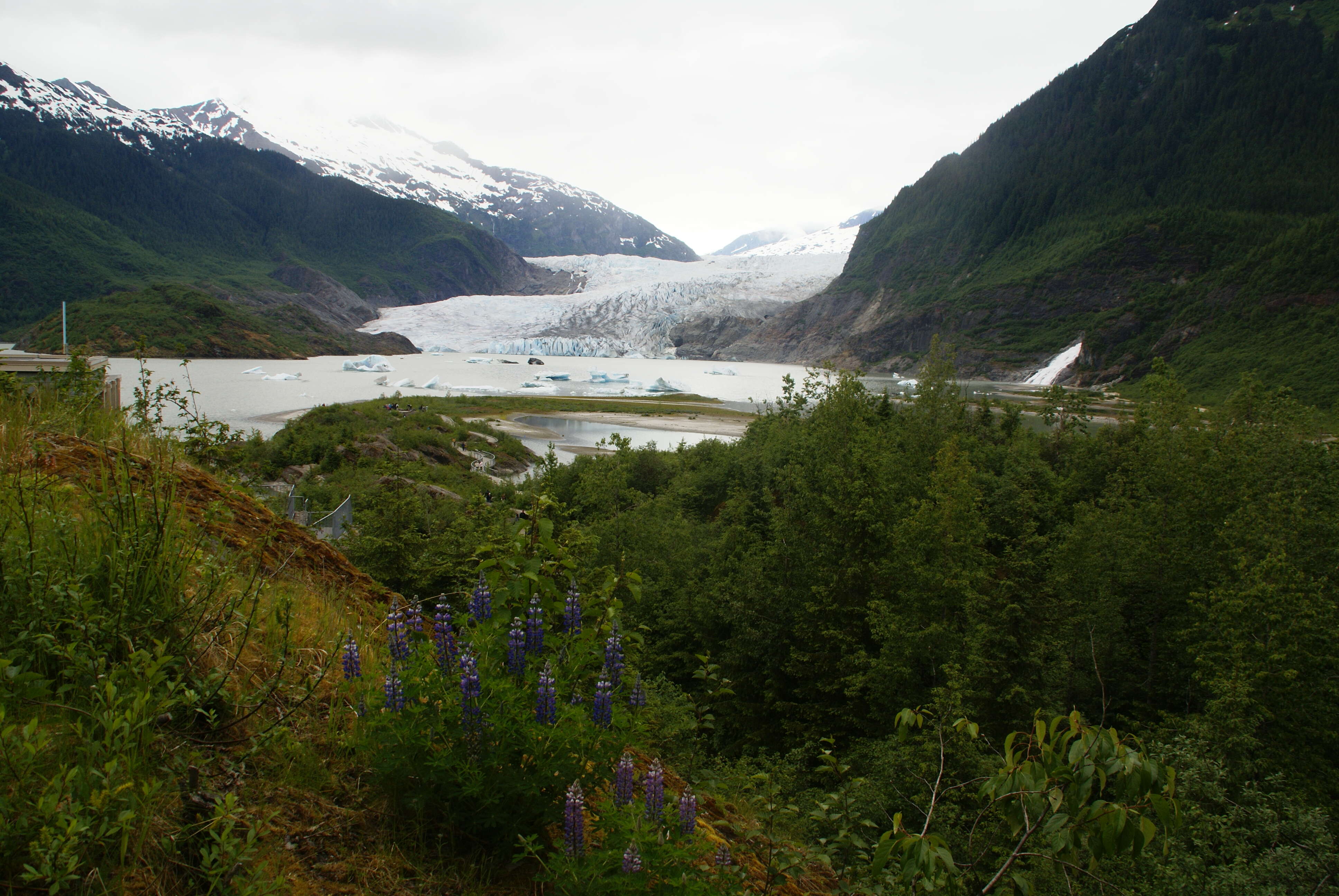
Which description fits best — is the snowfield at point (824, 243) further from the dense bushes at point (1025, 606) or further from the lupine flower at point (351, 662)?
the lupine flower at point (351, 662)

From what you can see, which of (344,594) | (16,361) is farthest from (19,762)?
(16,361)

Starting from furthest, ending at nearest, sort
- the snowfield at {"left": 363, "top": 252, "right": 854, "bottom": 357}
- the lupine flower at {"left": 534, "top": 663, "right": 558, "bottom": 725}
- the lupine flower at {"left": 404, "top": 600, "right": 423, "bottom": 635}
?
the snowfield at {"left": 363, "top": 252, "right": 854, "bottom": 357}
the lupine flower at {"left": 404, "top": 600, "right": 423, "bottom": 635}
the lupine flower at {"left": 534, "top": 663, "right": 558, "bottom": 725}

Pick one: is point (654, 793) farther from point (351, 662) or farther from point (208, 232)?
point (208, 232)

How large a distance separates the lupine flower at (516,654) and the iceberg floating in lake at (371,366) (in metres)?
64.3

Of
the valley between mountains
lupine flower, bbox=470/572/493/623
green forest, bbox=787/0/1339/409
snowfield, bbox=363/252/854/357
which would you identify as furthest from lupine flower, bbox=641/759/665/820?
snowfield, bbox=363/252/854/357

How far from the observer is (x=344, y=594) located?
4.19 metres

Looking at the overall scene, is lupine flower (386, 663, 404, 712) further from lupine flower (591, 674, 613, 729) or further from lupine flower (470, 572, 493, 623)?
lupine flower (591, 674, 613, 729)

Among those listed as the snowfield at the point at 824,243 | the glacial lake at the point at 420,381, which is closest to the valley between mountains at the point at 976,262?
the glacial lake at the point at 420,381

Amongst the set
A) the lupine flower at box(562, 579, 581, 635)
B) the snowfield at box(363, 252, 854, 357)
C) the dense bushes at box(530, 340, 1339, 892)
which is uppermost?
the snowfield at box(363, 252, 854, 357)

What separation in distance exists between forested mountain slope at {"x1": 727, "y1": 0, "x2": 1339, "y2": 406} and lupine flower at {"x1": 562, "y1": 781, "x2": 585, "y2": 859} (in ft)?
209

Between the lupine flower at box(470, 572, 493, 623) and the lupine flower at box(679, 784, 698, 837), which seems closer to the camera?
the lupine flower at box(679, 784, 698, 837)

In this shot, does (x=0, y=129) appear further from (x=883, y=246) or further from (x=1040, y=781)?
(x=1040, y=781)

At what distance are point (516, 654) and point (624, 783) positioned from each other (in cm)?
62

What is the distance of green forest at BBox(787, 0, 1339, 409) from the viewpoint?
63.1 metres
